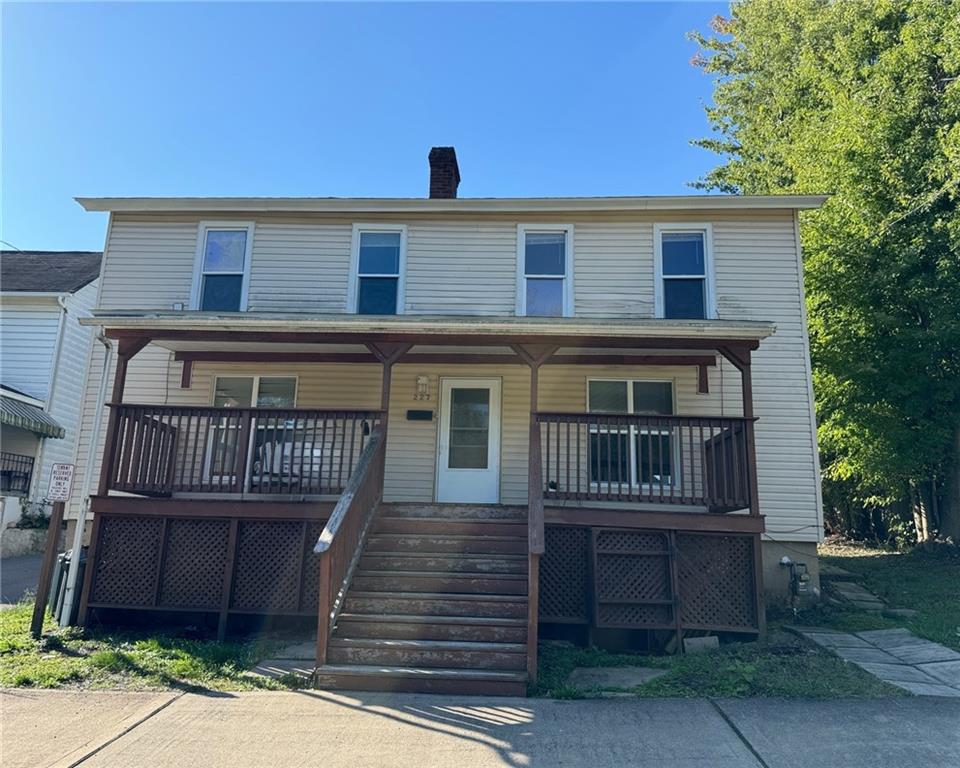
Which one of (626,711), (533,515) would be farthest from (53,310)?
(626,711)

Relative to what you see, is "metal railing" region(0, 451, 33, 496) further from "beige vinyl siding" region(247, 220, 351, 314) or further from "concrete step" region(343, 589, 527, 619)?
"concrete step" region(343, 589, 527, 619)

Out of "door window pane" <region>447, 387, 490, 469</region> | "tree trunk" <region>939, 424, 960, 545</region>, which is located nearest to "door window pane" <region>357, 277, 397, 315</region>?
"door window pane" <region>447, 387, 490, 469</region>

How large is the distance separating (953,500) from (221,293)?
44.5ft

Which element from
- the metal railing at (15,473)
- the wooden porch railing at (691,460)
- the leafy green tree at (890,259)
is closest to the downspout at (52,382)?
the metal railing at (15,473)

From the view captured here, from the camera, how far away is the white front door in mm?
9562

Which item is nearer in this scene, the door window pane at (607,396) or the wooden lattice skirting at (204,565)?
the wooden lattice skirting at (204,565)

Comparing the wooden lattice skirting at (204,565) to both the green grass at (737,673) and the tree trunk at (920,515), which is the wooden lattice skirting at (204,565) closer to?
the green grass at (737,673)

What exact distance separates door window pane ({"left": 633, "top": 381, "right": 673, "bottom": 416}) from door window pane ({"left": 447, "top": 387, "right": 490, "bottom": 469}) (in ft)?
7.31

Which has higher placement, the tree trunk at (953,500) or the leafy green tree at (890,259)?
the leafy green tree at (890,259)

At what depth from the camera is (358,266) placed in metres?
10.4

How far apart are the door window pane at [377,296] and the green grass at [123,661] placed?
5098mm

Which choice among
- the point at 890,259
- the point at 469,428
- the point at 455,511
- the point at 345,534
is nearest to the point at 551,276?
the point at 469,428

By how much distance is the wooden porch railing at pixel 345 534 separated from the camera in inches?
228

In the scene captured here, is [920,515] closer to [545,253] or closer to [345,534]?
[545,253]
